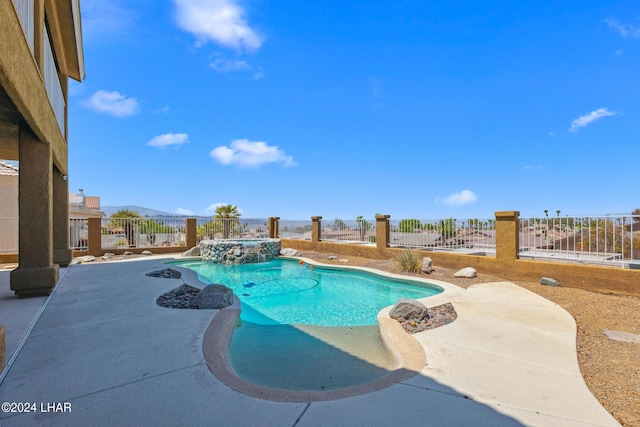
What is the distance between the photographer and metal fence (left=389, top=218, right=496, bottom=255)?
9688mm

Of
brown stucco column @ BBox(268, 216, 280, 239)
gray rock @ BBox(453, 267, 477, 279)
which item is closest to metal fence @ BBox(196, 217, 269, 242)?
brown stucco column @ BBox(268, 216, 280, 239)

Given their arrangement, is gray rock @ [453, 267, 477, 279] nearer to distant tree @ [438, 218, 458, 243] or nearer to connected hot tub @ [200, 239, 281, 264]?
distant tree @ [438, 218, 458, 243]

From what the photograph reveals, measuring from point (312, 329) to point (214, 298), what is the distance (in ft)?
5.97

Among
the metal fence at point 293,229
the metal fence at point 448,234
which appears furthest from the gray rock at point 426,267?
the metal fence at point 293,229

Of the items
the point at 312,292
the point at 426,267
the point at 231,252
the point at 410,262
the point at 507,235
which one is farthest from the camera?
the point at 231,252

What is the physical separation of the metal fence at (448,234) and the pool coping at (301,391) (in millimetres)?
6003

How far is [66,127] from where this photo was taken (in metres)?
9.51

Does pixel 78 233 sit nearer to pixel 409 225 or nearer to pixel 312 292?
pixel 312 292

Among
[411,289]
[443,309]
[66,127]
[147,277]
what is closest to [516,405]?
[443,309]

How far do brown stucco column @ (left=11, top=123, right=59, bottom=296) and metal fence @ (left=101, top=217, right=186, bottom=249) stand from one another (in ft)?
28.0

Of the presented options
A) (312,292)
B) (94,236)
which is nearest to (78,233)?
(94,236)

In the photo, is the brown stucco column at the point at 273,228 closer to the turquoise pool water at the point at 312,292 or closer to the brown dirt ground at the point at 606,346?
the turquoise pool water at the point at 312,292

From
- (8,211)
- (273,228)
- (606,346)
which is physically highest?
(8,211)

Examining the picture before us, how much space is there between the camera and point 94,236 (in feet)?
41.8
